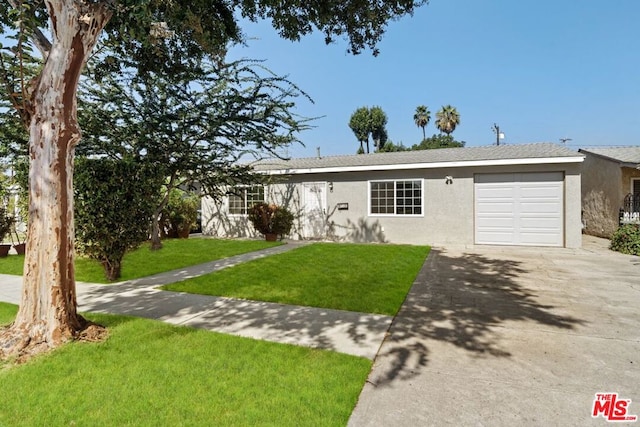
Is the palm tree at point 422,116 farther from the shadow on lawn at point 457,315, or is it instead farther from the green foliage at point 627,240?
the shadow on lawn at point 457,315

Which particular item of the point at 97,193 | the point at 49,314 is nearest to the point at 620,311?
the point at 49,314

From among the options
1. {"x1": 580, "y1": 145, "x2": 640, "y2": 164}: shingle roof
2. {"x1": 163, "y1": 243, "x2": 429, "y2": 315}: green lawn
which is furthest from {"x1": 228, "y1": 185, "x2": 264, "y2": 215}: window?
{"x1": 580, "y1": 145, "x2": 640, "y2": 164}: shingle roof

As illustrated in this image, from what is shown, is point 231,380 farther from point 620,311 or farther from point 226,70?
point 226,70

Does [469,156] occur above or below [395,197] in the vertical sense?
above

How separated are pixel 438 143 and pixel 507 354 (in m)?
44.8

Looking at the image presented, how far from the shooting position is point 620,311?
446cm

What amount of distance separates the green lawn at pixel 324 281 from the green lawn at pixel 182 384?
1.77 metres

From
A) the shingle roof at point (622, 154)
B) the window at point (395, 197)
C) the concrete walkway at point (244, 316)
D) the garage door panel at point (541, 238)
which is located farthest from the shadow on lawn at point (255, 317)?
the shingle roof at point (622, 154)

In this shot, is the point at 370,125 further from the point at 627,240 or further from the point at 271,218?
the point at 627,240

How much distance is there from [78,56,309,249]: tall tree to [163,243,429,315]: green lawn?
13.0ft

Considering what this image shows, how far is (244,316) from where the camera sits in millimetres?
4395

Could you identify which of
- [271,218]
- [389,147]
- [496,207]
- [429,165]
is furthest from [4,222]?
[389,147]

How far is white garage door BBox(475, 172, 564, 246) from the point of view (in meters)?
10.5

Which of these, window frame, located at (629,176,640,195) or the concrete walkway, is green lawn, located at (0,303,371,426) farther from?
window frame, located at (629,176,640,195)
